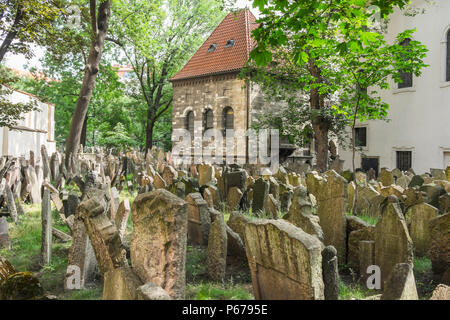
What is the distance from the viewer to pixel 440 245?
4109 millimetres

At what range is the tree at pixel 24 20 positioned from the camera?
8859 mm

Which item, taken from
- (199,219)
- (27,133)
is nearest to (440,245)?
(199,219)

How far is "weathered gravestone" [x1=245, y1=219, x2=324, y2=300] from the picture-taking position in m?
2.74

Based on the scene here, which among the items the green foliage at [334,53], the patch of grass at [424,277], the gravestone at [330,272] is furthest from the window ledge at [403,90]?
the gravestone at [330,272]

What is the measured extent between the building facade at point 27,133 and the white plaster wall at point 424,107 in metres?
18.8

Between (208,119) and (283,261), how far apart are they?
23.7 m

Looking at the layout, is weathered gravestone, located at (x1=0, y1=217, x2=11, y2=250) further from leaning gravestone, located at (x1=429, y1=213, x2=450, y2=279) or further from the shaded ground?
leaning gravestone, located at (x1=429, y1=213, x2=450, y2=279)

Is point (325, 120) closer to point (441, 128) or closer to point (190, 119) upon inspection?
point (441, 128)

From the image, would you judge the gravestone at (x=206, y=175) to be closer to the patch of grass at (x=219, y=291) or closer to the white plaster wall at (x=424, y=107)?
the patch of grass at (x=219, y=291)

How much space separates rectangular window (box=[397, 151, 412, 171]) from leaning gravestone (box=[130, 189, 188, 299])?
66.7 ft

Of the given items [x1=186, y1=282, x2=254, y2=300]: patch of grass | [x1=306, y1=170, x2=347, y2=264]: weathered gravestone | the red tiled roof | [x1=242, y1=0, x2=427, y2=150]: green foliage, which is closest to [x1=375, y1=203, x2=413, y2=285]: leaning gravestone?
[x1=306, y1=170, x2=347, y2=264]: weathered gravestone
